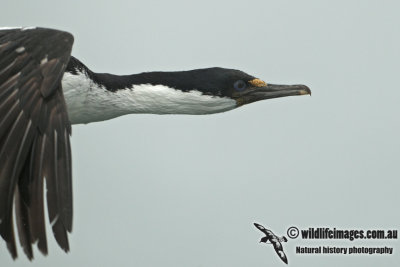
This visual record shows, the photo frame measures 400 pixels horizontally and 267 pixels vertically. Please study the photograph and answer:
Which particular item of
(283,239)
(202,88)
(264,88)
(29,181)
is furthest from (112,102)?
(283,239)

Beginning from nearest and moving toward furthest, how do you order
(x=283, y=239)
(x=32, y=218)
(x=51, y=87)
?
(x=32, y=218) → (x=51, y=87) → (x=283, y=239)

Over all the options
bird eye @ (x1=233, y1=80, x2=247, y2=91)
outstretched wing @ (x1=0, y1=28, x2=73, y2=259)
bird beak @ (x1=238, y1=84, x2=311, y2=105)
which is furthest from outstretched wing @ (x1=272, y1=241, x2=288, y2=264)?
outstretched wing @ (x1=0, y1=28, x2=73, y2=259)

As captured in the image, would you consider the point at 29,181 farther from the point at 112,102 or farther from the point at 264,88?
the point at 264,88

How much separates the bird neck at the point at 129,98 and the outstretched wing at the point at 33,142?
1.79m

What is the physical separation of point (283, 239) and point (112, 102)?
180 inches

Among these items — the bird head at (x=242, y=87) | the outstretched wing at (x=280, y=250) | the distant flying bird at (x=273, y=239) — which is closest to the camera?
the bird head at (x=242, y=87)

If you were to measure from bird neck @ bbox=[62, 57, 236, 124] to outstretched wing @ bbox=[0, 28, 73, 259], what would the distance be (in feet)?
5.86

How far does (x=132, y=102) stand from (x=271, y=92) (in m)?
1.98

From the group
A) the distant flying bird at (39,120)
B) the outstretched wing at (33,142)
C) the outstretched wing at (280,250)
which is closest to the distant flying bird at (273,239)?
the outstretched wing at (280,250)

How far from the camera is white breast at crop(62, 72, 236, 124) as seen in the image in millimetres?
12086

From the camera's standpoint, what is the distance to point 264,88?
13055 millimetres

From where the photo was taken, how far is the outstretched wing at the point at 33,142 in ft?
30.1

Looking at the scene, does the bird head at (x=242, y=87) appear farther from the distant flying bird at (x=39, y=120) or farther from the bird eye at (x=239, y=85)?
the distant flying bird at (x=39, y=120)

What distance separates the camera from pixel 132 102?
487 inches
